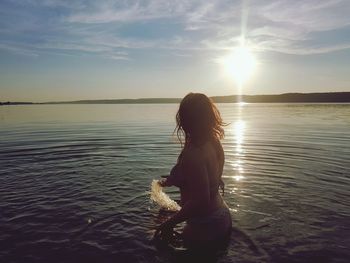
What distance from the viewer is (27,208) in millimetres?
9609

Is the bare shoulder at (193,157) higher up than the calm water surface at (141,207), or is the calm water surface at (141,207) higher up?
the bare shoulder at (193,157)

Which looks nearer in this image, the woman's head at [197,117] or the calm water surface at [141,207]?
the woman's head at [197,117]

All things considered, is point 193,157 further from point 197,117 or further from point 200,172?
point 197,117

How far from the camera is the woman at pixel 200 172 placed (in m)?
6.27

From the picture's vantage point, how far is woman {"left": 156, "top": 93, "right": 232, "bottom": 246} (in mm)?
6270

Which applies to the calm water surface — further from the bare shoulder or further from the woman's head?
the woman's head

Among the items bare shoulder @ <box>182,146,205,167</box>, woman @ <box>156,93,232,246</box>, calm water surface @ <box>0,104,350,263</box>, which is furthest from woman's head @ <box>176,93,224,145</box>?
calm water surface @ <box>0,104,350,263</box>

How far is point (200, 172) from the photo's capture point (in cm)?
618

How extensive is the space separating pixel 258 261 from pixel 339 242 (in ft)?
6.59

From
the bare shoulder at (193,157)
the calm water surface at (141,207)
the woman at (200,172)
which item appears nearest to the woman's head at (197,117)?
the woman at (200,172)

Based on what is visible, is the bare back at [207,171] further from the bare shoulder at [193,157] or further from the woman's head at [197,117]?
the woman's head at [197,117]

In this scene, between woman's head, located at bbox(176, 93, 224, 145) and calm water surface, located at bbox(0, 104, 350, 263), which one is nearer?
woman's head, located at bbox(176, 93, 224, 145)

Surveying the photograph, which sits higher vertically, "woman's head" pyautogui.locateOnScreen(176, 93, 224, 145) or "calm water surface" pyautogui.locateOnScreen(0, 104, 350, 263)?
"woman's head" pyautogui.locateOnScreen(176, 93, 224, 145)

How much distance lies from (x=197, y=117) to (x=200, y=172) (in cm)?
97
